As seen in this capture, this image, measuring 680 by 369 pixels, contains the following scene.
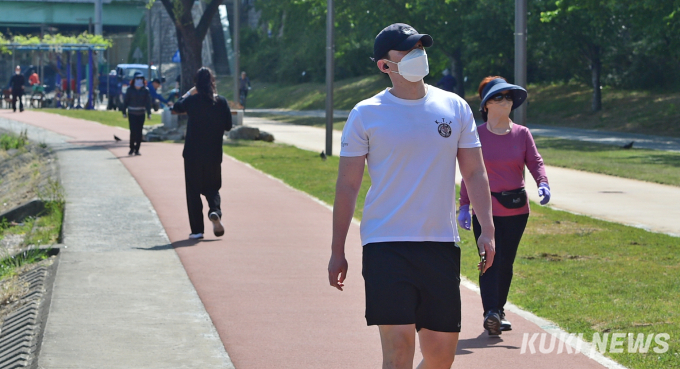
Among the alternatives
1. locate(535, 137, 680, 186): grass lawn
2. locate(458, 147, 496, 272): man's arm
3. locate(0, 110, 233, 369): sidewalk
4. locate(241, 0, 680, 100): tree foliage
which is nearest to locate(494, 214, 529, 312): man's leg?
locate(0, 110, 233, 369): sidewalk

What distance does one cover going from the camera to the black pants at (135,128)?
20062mm

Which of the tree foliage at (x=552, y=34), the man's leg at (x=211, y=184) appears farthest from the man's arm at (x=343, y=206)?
the tree foliage at (x=552, y=34)

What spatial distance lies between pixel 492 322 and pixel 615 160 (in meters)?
15.1

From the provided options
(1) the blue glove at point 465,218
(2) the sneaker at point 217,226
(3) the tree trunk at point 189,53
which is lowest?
(2) the sneaker at point 217,226

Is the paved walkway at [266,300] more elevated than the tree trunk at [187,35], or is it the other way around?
the tree trunk at [187,35]

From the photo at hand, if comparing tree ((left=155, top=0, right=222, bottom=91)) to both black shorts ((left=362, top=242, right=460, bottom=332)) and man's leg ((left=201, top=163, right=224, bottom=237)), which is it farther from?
black shorts ((left=362, top=242, right=460, bottom=332))

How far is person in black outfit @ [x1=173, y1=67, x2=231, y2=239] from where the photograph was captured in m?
9.93

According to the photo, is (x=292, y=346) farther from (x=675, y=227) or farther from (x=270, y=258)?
(x=675, y=227)

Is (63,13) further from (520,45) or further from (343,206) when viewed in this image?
(343,206)

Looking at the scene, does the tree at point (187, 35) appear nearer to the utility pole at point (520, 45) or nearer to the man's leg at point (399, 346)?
the utility pole at point (520, 45)

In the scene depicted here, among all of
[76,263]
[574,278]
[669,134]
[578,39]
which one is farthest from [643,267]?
[578,39]

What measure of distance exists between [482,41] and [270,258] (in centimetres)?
2929

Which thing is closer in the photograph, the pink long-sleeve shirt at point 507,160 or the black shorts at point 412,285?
the black shorts at point 412,285

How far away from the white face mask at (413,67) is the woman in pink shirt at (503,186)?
2102 mm
